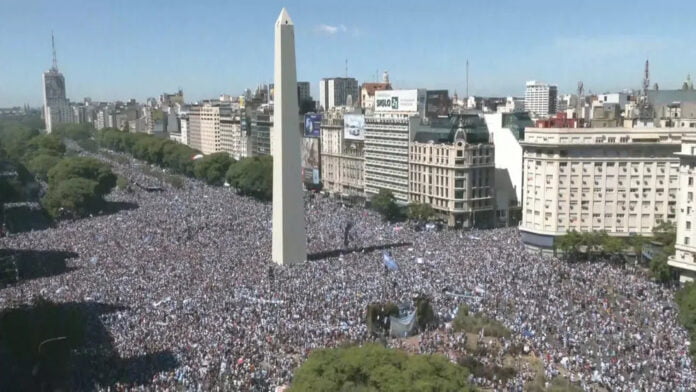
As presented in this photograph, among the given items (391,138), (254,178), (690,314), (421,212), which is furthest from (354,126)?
(690,314)

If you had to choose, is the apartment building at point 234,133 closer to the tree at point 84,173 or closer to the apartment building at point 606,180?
the tree at point 84,173

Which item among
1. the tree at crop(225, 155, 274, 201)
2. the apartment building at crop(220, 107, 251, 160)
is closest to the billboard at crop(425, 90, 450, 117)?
the tree at crop(225, 155, 274, 201)

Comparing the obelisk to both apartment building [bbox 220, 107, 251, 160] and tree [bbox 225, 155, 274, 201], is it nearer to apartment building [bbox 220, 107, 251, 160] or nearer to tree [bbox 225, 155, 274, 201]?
tree [bbox 225, 155, 274, 201]

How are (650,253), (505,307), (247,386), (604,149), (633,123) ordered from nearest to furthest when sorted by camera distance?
1. (247,386)
2. (505,307)
3. (650,253)
4. (604,149)
5. (633,123)

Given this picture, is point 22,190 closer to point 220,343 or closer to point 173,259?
point 173,259

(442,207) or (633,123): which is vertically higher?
(633,123)

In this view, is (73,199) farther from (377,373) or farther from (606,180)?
(377,373)

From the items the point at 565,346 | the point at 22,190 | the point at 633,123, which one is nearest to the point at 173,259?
the point at 565,346
